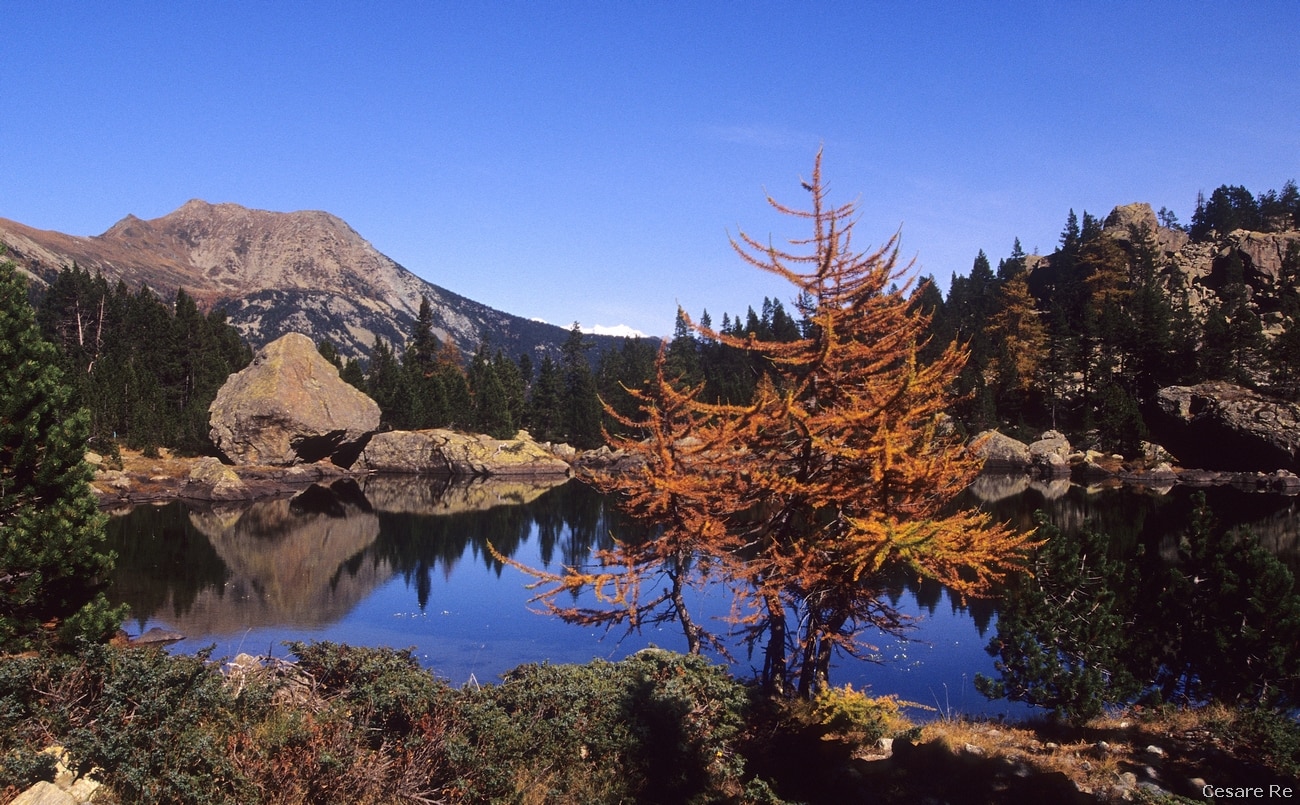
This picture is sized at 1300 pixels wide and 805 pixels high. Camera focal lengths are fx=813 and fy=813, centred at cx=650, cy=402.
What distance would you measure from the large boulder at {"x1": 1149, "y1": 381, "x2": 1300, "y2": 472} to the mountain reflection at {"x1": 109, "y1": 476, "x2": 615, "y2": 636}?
166 feet

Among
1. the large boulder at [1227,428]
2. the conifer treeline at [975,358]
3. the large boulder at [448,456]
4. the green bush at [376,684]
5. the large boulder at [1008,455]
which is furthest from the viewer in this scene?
the large boulder at [448,456]

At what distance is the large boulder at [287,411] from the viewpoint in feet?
217

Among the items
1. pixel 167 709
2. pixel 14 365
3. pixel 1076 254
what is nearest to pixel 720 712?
pixel 167 709

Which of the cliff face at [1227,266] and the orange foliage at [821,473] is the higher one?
the cliff face at [1227,266]

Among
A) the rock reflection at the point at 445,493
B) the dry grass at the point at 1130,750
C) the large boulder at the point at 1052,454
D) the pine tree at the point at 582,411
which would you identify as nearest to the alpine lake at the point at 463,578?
the rock reflection at the point at 445,493

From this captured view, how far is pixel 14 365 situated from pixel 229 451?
5657 centimetres

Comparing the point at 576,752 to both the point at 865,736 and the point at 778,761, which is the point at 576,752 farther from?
the point at 865,736

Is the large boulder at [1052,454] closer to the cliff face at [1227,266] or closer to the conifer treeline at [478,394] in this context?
the cliff face at [1227,266]

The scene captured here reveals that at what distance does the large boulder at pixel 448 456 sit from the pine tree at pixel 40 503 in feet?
220

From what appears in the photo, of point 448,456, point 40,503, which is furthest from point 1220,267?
point 40,503

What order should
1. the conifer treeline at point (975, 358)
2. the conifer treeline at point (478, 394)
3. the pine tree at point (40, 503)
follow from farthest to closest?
the conifer treeline at point (478, 394) < the conifer treeline at point (975, 358) < the pine tree at point (40, 503)

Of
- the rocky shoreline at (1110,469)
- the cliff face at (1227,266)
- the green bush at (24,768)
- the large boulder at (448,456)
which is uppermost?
the cliff face at (1227,266)

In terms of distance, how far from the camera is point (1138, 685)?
13.1 metres

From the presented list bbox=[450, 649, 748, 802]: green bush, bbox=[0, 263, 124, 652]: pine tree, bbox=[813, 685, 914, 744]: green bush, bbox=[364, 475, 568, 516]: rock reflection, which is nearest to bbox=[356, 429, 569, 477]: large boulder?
bbox=[364, 475, 568, 516]: rock reflection
